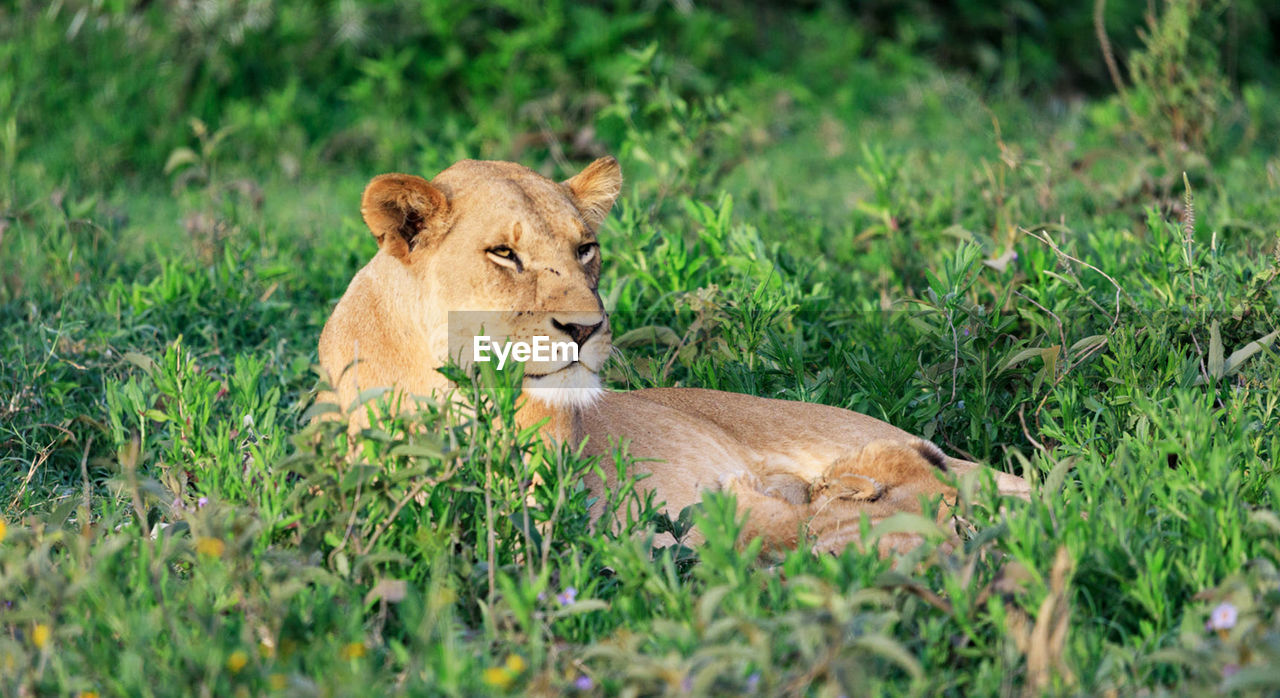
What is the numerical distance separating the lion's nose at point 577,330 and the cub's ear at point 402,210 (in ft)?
1.40

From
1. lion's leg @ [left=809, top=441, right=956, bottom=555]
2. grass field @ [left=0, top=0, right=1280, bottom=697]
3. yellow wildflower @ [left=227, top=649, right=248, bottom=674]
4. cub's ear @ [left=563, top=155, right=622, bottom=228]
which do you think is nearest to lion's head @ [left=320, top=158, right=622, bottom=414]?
grass field @ [left=0, top=0, right=1280, bottom=697]

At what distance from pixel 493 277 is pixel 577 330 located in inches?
9.8

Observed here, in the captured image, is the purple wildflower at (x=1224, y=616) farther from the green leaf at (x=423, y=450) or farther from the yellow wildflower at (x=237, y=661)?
the yellow wildflower at (x=237, y=661)

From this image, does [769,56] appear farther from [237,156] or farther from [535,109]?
[237,156]

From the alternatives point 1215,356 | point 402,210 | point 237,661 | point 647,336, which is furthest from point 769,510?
point 237,661

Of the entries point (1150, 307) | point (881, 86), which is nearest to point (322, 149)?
point (881, 86)

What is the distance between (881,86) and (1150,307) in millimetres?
7049

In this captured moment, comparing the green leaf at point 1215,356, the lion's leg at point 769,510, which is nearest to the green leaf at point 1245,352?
the green leaf at point 1215,356

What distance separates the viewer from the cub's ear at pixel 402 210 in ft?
10.3

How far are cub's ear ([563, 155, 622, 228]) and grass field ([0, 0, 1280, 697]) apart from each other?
74 centimetres

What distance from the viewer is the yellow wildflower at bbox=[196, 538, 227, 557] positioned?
2.51m

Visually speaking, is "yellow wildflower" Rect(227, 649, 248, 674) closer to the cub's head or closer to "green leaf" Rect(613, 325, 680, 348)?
the cub's head

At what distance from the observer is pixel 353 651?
2.32m

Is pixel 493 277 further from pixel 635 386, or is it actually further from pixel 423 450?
pixel 635 386
